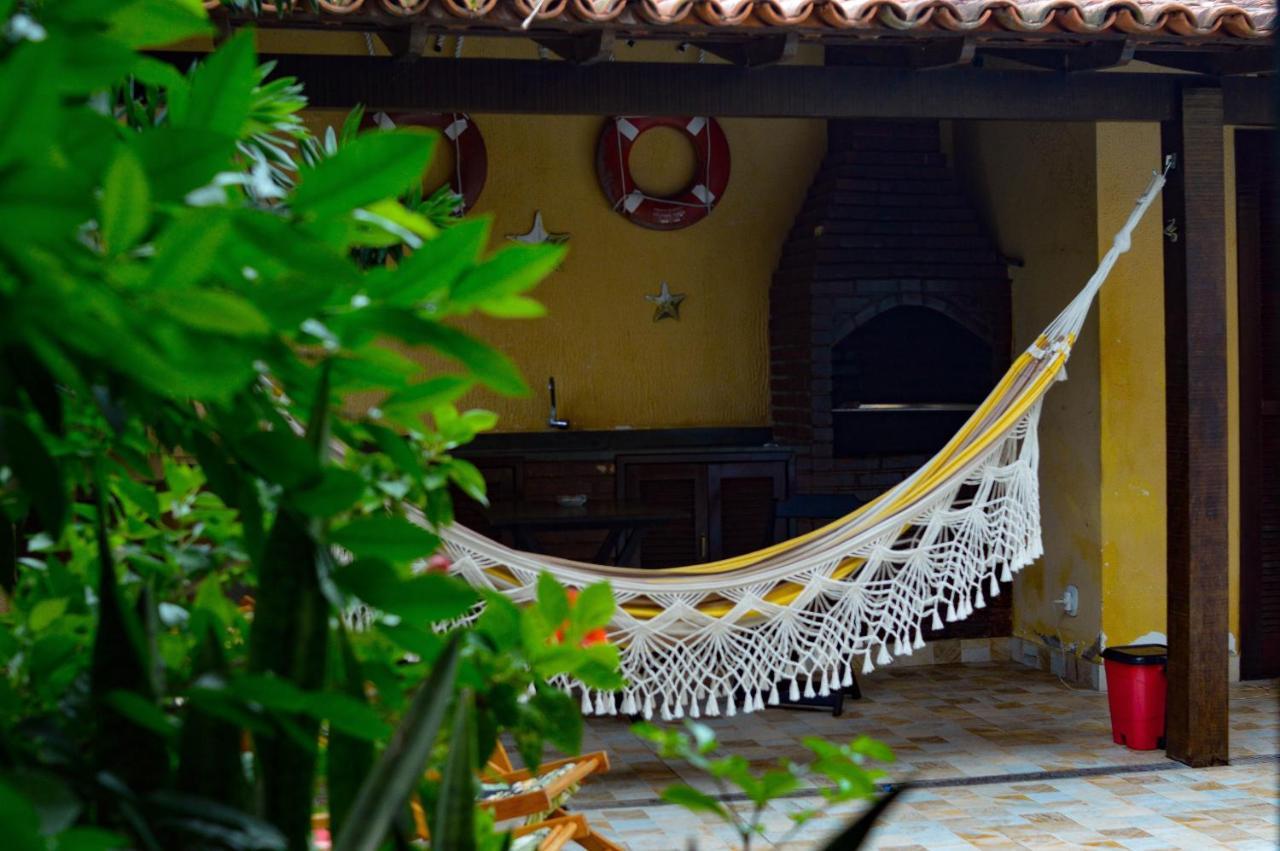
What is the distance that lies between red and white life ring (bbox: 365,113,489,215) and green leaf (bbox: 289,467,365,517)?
517 centimetres

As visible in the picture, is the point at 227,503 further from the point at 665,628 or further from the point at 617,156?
the point at 617,156

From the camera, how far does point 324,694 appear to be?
50 centimetres

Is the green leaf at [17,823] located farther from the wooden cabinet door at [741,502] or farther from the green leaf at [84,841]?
the wooden cabinet door at [741,502]

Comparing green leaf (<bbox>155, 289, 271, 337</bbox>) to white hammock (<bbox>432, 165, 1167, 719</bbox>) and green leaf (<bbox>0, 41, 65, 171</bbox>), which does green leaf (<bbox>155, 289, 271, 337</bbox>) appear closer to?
green leaf (<bbox>0, 41, 65, 171</bbox>)

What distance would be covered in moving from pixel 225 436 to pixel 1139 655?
415cm

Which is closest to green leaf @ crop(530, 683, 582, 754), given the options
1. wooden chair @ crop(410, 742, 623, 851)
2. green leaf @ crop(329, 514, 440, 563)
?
green leaf @ crop(329, 514, 440, 563)

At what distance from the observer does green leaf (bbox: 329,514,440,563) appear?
1.79ft

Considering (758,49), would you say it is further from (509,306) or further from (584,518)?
(509,306)

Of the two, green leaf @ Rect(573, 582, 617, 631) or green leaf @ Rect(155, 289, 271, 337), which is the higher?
green leaf @ Rect(155, 289, 271, 337)

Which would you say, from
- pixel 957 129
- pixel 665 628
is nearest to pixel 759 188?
pixel 957 129

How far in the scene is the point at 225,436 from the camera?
1.67 ft

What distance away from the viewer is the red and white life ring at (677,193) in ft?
19.0

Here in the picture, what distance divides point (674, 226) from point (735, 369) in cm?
64

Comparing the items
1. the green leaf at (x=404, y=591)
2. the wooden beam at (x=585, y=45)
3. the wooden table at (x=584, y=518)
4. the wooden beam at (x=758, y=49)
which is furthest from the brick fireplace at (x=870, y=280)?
the green leaf at (x=404, y=591)
